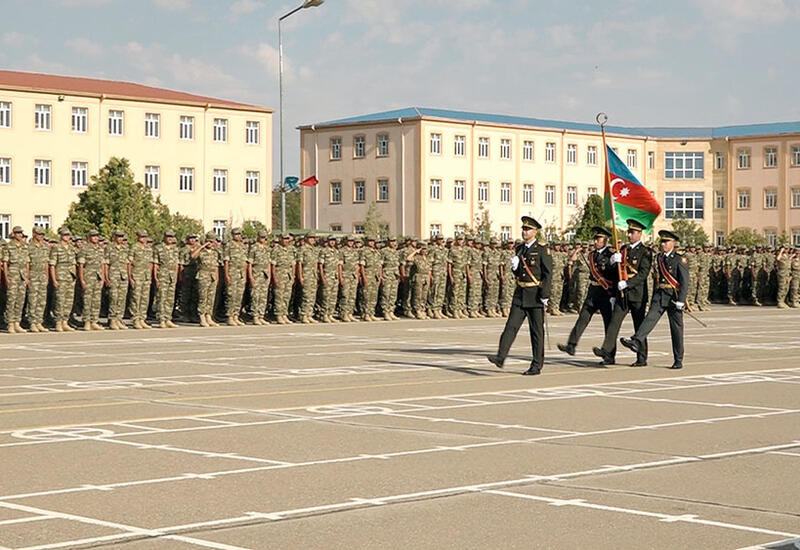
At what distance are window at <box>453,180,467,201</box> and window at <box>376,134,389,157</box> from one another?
482 centimetres

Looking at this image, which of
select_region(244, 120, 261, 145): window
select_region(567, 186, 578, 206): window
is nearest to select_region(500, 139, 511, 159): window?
select_region(567, 186, 578, 206): window

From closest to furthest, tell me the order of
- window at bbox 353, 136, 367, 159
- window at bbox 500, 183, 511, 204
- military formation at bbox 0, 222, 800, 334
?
military formation at bbox 0, 222, 800, 334
window at bbox 353, 136, 367, 159
window at bbox 500, 183, 511, 204

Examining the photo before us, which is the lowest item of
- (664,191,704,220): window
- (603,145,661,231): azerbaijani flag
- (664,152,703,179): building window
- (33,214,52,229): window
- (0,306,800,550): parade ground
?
(0,306,800,550): parade ground

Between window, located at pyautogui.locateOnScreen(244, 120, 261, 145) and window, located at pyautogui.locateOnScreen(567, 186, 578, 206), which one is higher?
window, located at pyautogui.locateOnScreen(244, 120, 261, 145)

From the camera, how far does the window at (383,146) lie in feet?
311

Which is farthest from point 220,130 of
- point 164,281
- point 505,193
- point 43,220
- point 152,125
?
point 164,281

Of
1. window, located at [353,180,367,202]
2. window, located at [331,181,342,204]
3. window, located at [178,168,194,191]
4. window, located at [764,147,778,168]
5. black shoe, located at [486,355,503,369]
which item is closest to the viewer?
black shoe, located at [486,355,503,369]

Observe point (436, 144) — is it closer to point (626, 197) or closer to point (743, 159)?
point (743, 159)

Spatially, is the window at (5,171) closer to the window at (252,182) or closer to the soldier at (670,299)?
the window at (252,182)

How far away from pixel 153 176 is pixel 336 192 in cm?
1886

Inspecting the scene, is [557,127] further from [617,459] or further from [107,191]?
[617,459]

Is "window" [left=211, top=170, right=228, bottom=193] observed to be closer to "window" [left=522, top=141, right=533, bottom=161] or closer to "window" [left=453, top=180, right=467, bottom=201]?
"window" [left=453, top=180, right=467, bottom=201]

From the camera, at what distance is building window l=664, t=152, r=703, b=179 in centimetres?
10794

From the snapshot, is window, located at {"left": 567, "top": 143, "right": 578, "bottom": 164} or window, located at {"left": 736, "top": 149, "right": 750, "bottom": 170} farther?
window, located at {"left": 736, "top": 149, "right": 750, "bottom": 170}
